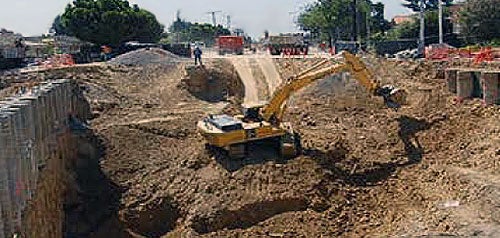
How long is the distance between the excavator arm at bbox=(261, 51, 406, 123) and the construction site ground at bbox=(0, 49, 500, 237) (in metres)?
1.21

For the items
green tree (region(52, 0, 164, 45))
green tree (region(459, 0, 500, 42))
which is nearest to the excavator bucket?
green tree (region(459, 0, 500, 42))

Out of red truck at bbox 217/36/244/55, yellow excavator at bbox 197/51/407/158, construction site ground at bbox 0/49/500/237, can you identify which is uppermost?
red truck at bbox 217/36/244/55

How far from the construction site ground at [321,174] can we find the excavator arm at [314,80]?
121cm

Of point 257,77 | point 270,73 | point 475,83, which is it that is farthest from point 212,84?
point 475,83

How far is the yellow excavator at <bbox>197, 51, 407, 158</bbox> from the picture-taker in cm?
2125

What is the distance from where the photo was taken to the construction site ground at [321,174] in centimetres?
1842

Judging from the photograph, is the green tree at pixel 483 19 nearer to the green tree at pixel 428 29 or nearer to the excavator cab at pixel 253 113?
the green tree at pixel 428 29

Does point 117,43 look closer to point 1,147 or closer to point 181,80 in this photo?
point 181,80

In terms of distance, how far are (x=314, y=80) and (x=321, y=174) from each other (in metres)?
3.36

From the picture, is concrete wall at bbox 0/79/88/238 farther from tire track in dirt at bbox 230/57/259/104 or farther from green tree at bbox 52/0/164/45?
green tree at bbox 52/0/164/45

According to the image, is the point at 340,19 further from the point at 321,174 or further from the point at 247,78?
the point at 321,174

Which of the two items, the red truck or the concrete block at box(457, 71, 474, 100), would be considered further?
the red truck

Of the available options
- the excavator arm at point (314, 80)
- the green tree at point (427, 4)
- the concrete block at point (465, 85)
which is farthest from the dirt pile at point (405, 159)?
the green tree at point (427, 4)

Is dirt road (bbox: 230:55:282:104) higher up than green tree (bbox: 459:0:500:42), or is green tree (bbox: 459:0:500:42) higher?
green tree (bbox: 459:0:500:42)
